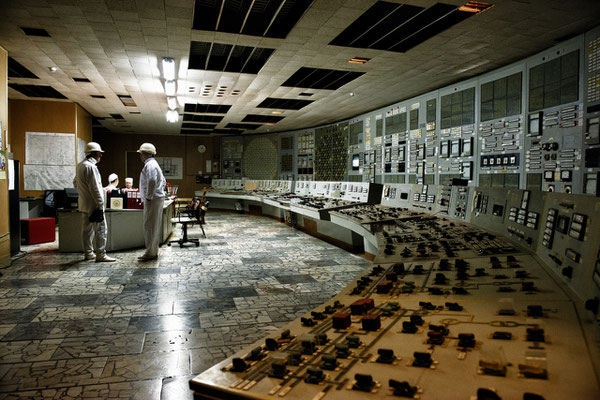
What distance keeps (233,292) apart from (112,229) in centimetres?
327

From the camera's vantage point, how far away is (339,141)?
12359 millimetres

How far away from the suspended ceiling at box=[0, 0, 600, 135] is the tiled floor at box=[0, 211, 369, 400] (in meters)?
3.05

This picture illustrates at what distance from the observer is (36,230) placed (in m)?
7.38

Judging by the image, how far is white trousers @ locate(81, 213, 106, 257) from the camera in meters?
5.78

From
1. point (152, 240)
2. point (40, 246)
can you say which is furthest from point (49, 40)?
point (40, 246)

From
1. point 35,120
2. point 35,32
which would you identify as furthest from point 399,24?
point 35,120

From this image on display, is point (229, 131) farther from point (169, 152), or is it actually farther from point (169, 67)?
point (169, 67)

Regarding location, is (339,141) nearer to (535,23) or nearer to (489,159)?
(489,159)

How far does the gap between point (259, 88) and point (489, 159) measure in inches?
180

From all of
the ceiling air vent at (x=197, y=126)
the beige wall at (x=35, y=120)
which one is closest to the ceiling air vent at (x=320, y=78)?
the beige wall at (x=35, y=120)

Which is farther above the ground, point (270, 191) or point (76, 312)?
point (270, 191)

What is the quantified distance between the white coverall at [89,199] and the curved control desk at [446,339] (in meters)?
4.67

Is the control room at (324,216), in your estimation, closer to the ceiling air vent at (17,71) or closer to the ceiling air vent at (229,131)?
the ceiling air vent at (17,71)

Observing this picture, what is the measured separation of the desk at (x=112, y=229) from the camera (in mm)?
6395
